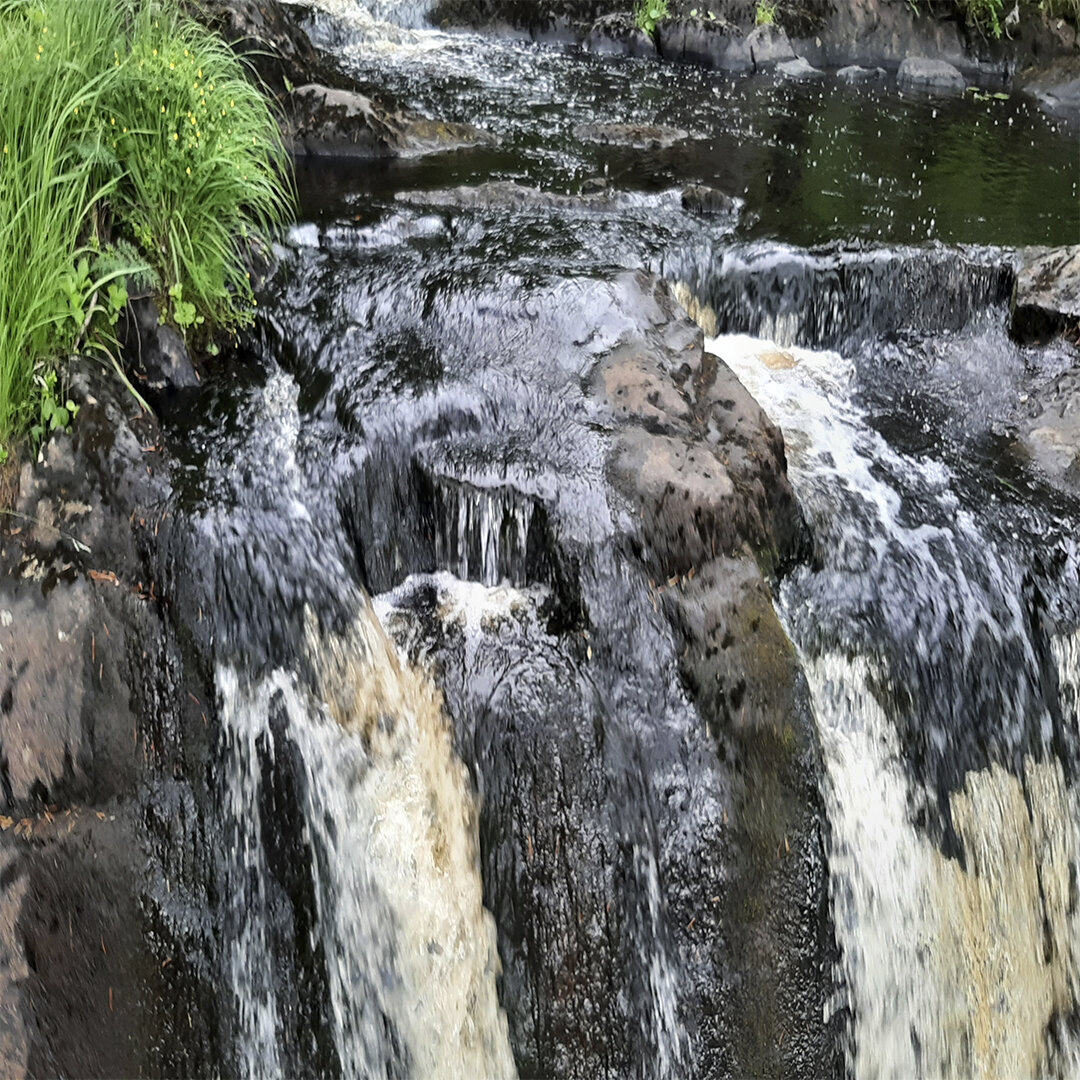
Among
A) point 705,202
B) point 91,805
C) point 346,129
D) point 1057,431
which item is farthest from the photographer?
point 346,129

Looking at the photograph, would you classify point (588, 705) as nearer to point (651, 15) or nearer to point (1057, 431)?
point (1057, 431)

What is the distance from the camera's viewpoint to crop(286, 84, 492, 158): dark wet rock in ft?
19.8

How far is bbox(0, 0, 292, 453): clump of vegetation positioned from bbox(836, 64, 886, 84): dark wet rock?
23.1 feet

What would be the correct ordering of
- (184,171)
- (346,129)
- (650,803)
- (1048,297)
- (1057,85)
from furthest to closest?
(1057,85) → (346,129) → (1048,297) → (184,171) → (650,803)

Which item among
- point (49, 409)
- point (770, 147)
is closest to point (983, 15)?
point (770, 147)

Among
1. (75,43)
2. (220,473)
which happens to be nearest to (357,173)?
(75,43)

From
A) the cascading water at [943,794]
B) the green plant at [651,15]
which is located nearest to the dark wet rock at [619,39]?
the green plant at [651,15]

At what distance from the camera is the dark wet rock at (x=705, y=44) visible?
944 centimetres

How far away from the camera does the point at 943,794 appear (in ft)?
10.6

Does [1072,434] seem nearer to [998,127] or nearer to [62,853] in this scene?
[62,853]

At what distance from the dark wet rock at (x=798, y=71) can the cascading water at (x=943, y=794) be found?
6.90 metres

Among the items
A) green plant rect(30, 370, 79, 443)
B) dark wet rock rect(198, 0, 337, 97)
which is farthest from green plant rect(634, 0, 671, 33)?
green plant rect(30, 370, 79, 443)

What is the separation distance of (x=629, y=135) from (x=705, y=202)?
1.37 metres

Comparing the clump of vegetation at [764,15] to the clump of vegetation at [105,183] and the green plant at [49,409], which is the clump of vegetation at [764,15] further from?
the green plant at [49,409]
